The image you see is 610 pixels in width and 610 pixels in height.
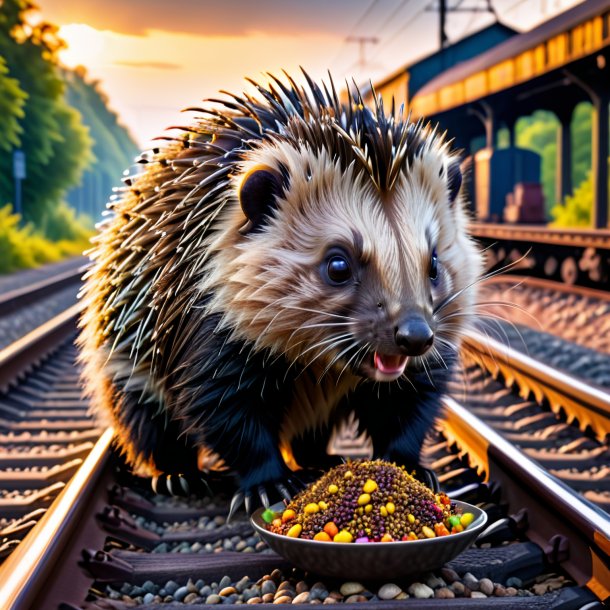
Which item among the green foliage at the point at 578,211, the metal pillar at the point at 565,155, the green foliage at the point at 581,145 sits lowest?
the green foliage at the point at 578,211

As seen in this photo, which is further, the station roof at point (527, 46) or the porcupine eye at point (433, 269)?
the station roof at point (527, 46)

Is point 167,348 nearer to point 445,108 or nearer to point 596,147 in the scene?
point 596,147

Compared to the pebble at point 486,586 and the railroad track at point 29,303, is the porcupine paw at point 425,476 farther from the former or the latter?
the railroad track at point 29,303

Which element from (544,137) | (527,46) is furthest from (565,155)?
(544,137)

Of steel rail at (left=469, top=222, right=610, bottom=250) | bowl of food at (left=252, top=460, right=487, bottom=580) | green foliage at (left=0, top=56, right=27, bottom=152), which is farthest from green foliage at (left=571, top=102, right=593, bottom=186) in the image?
bowl of food at (left=252, top=460, right=487, bottom=580)

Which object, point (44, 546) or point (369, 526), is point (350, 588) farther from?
point (44, 546)

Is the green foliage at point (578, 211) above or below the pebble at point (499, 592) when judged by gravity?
above

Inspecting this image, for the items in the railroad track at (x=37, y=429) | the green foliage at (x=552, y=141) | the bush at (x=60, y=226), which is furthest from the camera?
the green foliage at (x=552, y=141)

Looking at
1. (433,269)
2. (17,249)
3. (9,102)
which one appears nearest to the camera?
(433,269)

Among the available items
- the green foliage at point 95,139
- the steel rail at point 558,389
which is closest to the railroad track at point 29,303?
the steel rail at point 558,389
